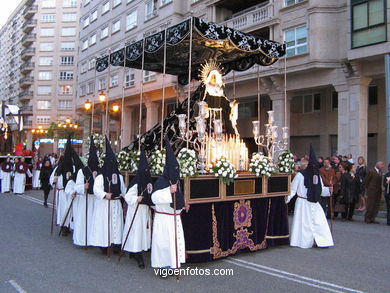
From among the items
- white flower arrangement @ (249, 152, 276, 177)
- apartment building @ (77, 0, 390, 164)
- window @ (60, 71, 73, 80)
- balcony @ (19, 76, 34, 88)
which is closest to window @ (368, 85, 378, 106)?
apartment building @ (77, 0, 390, 164)

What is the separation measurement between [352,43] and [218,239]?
15.4 metres

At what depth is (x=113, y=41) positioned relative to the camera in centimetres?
3366

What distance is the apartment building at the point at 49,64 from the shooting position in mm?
67812

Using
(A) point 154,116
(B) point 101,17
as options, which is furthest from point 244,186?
(B) point 101,17

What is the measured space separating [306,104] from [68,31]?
2206 inches

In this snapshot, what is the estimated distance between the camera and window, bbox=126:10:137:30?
31.0 m

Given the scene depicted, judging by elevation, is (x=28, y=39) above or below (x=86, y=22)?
above

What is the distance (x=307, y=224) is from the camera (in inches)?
343

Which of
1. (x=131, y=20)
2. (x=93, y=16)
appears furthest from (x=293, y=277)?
(x=93, y=16)

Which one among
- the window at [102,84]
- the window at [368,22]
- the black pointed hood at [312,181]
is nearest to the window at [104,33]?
the window at [102,84]

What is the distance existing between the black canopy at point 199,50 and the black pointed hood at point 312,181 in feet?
10.8

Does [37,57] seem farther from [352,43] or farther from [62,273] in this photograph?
[62,273]

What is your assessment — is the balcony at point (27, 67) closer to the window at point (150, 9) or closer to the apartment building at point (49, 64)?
the apartment building at point (49, 64)

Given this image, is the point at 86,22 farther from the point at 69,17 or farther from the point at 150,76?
the point at 69,17
